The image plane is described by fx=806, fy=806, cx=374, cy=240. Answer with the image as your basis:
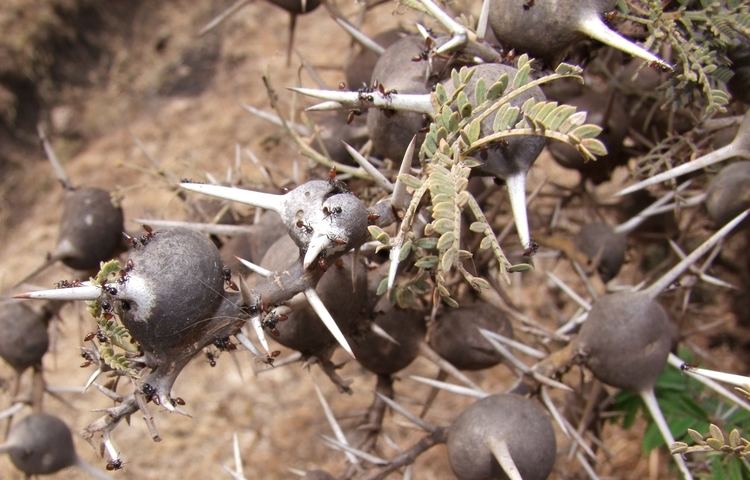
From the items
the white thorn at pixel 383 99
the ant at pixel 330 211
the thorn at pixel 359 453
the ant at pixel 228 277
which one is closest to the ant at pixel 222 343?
the ant at pixel 228 277

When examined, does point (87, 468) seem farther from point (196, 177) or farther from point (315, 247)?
point (315, 247)

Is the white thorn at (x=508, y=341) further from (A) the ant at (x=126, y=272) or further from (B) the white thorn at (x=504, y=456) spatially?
(A) the ant at (x=126, y=272)

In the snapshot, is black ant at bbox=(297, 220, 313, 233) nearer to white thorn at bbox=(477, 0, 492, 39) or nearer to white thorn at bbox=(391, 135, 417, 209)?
white thorn at bbox=(391, 135, 417, 209)

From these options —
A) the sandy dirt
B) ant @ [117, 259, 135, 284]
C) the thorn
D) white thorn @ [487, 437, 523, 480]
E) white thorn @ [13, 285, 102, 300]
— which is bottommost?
the sandy dirt

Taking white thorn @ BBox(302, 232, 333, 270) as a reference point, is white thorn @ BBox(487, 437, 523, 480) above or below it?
below

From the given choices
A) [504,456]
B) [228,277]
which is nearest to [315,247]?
[228,277]

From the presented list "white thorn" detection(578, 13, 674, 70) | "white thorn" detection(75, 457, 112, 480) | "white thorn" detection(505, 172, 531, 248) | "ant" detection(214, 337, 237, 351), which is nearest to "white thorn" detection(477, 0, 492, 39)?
"white thorn" detection(578, 13, 674, 70)

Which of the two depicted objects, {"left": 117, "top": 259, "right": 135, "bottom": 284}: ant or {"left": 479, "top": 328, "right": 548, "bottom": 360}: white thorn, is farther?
{"left": 479, "top": 328, "right": 548, "bottom": 360}: white thorn
